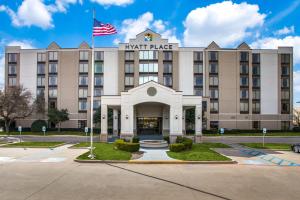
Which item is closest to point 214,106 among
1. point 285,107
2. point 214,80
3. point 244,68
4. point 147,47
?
point 214,80

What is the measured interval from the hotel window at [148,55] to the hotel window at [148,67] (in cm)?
142

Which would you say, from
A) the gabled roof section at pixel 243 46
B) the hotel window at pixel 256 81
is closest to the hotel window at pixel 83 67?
the gabled roof section at pixel 243 46

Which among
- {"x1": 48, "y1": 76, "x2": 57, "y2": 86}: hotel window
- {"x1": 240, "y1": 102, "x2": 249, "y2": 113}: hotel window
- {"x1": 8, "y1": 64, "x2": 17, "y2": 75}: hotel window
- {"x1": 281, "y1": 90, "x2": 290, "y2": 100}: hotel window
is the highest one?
{"x1": 8, "y1": 64, "x2": 17, "y2": 75}: hotel window

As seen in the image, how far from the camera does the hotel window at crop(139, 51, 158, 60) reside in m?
52.2

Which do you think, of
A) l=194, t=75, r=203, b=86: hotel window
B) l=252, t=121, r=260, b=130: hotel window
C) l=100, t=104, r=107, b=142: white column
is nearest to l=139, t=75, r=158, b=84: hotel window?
l=194, t=75, r=203, b=86: hotel window

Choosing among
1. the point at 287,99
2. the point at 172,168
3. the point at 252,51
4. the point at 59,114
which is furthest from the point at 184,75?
the point at 172,168

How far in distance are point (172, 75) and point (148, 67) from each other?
19.6 ft

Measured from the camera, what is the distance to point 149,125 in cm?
4347

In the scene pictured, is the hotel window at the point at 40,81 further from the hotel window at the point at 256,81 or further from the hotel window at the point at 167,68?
the hotel window at the point at 256,81

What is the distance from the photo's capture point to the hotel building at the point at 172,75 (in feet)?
171

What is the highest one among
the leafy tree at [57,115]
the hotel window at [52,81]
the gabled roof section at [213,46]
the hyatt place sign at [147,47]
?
the gabled roof section at [213,46]

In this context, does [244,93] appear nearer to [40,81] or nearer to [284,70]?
[284,70]

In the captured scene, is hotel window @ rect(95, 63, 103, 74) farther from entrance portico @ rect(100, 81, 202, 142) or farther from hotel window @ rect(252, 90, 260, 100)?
hotel window @ rect(252, 90, 260, 100)

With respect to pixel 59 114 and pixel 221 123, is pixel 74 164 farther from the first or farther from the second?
pixel 221 123
